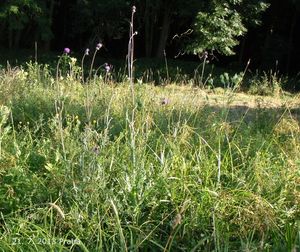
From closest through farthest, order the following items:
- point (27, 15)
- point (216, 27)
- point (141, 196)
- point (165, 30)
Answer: point (141, 196), point (216, 27), point (27, 15), point (165, 30)

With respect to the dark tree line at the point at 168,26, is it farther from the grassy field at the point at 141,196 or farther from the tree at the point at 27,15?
the grassy field at the point at 141,196

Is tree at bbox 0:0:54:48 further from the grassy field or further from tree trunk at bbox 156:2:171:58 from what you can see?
the grassy field

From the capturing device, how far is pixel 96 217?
246cm

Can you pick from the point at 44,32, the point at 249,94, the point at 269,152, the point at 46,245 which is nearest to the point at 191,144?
the point at 269,152

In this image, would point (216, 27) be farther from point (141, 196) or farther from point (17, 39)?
point (141, 196)

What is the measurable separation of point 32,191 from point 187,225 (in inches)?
35.1

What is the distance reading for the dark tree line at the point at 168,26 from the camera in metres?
12.6

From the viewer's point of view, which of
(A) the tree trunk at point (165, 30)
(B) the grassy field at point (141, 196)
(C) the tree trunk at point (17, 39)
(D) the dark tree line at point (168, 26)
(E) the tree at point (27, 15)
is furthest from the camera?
(C) the tree trunk at point (17, 39)

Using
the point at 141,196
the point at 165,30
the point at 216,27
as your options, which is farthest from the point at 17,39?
the point at 141,196

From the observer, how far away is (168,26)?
49.8 ft

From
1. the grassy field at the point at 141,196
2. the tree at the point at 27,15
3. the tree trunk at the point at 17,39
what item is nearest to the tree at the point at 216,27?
the tree at the point at 27,15

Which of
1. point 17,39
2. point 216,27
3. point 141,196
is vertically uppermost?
point 216,27

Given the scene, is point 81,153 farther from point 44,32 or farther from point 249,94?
point 44,32

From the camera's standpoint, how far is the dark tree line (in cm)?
1258
